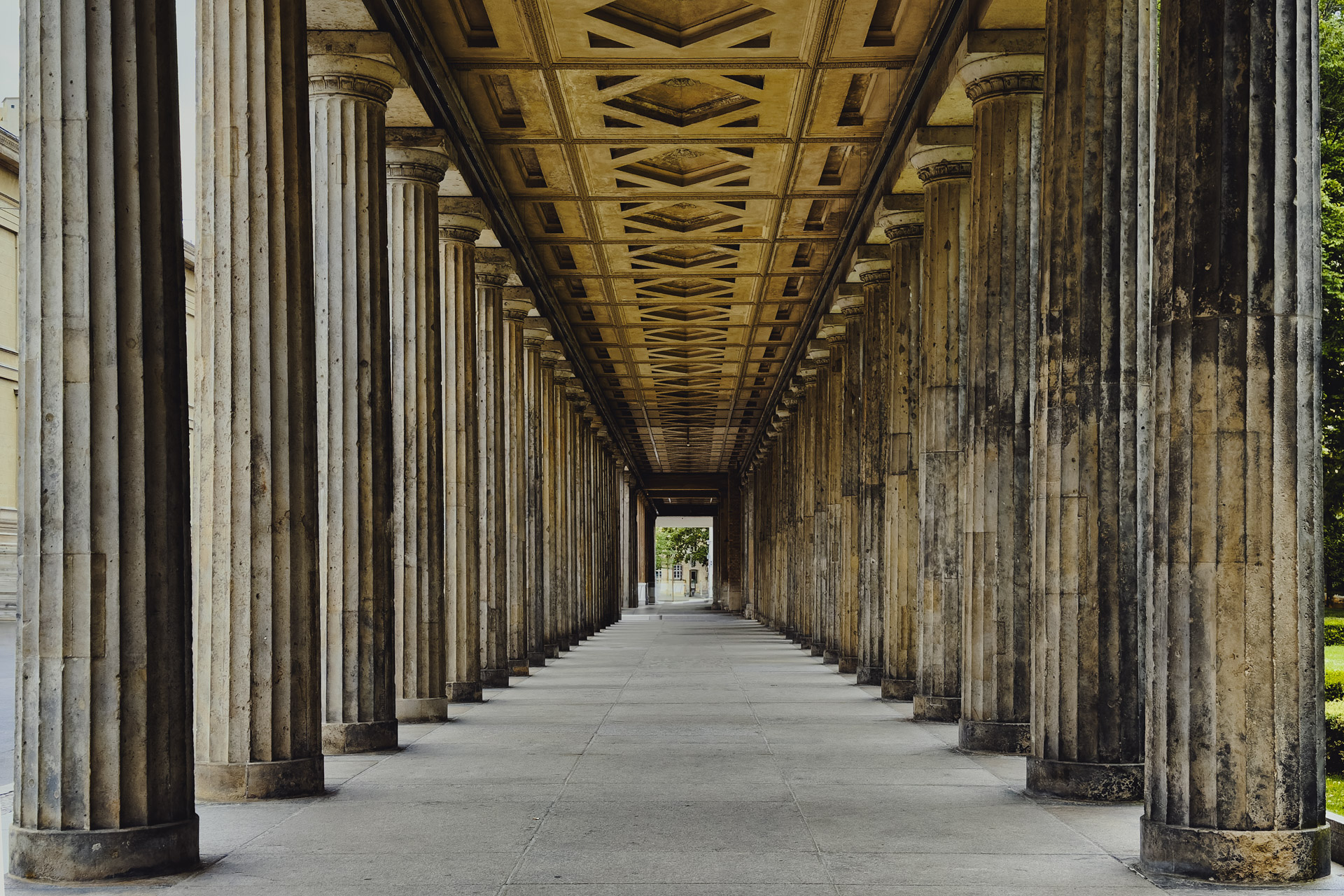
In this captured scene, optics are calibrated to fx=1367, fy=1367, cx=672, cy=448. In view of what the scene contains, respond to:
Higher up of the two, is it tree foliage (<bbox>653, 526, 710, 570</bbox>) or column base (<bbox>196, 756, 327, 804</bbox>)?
column base (<bbox>196, 756, 327, 804</bbox>)

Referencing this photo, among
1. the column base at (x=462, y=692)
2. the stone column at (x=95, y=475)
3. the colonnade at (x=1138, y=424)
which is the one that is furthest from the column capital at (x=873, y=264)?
the stone column at (x=95, y=475)

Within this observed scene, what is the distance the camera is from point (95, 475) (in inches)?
320

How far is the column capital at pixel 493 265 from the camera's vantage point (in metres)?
23.1

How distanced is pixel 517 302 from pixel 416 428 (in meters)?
9.76

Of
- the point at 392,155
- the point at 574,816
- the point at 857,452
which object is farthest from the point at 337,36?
the point at 857,452

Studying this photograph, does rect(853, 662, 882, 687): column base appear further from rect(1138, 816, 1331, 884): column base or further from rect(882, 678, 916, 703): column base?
rect(1138, 816, 1331, 884): column base

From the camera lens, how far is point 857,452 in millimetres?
26766

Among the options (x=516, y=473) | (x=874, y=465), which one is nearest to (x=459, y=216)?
(x=516, y=473)

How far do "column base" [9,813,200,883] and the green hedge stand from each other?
381 inches

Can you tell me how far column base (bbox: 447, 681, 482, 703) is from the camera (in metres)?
19.7

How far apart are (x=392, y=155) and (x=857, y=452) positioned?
41.2 ft

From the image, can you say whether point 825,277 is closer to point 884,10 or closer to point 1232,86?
point 884,10

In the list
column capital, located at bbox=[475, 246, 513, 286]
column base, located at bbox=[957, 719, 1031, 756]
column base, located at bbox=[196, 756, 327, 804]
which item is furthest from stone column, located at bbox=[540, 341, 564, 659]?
column base, located at bbox=[196, 756, 327, 804]

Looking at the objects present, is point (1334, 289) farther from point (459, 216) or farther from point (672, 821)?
point (672, 821)
